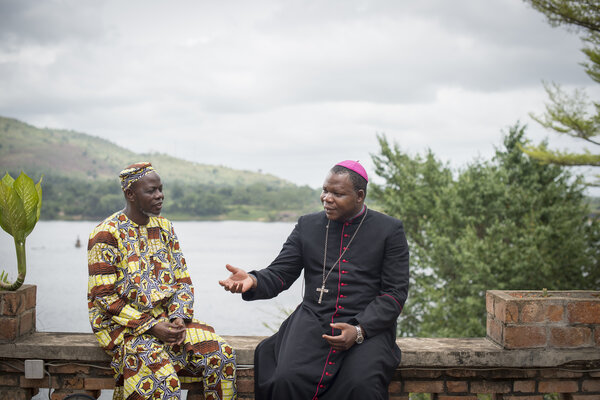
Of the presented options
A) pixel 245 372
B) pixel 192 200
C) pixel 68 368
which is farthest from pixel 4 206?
pixel 192 200

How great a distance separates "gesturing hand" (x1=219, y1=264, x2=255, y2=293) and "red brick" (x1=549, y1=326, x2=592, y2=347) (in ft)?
6.31

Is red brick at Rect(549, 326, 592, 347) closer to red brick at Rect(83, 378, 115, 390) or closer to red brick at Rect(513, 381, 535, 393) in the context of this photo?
red brick at Rect(513, 381, 535, 393)

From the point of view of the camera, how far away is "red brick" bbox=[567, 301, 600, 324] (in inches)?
135

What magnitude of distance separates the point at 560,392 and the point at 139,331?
8.76ft

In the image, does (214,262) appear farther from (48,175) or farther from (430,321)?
(430,321)

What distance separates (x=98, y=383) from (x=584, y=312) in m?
3.07

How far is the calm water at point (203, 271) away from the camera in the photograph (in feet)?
74.8

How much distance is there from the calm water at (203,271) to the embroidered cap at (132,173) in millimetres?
11289

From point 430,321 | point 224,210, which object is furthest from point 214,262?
point 430,321

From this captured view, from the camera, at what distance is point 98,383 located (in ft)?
11.3

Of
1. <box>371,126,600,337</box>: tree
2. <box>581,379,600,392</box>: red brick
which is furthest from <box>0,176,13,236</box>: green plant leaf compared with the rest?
<box>371,126,600,337</box>: tree

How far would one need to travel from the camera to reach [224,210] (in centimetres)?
3272

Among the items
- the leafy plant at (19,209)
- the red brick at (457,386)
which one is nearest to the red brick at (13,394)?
the leafy plant at (19,209)

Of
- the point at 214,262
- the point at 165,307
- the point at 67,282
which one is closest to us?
the point at 165,307
